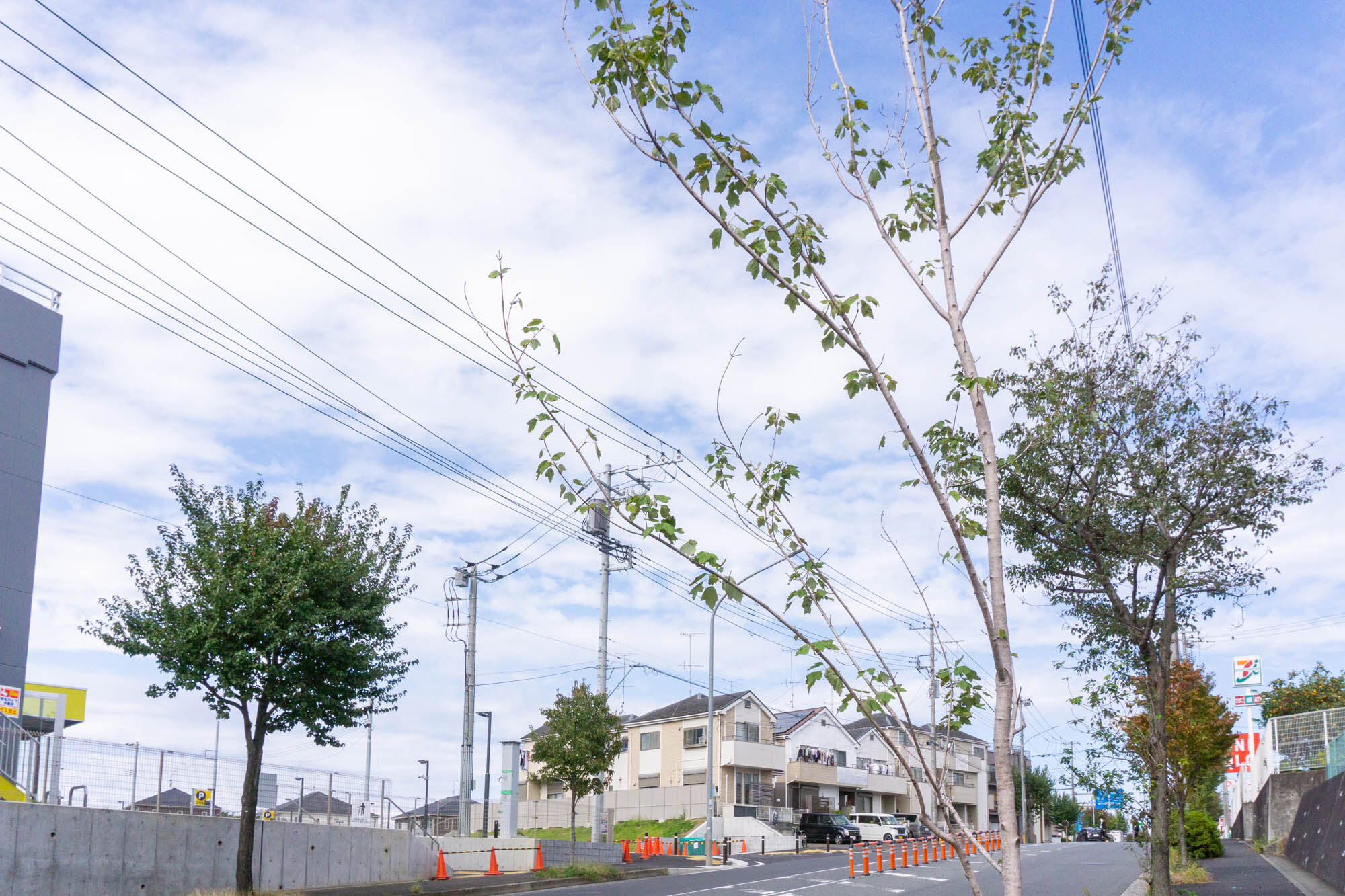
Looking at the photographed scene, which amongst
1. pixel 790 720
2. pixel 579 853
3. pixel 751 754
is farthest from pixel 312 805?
pixel 790 720

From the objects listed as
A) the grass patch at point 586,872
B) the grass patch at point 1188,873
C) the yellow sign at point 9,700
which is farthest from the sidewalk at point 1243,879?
the yellow sign at point 9,700

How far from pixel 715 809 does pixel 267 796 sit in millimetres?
39812

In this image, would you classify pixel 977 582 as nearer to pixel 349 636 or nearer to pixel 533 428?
pixel 533 428

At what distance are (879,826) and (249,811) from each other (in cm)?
4797

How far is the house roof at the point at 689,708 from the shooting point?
65.6m

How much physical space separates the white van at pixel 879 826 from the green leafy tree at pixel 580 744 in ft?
95.1

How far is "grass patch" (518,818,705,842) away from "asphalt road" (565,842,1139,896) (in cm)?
2221

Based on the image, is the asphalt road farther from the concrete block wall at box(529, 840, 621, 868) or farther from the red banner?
the red banner

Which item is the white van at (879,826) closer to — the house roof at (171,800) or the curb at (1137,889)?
the curb at (1137,889)

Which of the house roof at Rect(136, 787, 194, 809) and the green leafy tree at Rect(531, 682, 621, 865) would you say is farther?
the green leafy tree at Rect(531, 682, 621, 865)

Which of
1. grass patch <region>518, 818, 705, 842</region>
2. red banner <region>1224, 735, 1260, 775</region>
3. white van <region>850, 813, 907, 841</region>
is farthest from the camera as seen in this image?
white van <region>850, 813, 907, 841</region>

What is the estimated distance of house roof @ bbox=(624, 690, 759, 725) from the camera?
2581 inches

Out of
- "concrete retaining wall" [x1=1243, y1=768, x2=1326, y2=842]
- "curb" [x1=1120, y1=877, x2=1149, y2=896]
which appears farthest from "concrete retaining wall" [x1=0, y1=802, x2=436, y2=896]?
"concrete retaining wall" [x1=1243, y1=768, x2=1326, y2=842]

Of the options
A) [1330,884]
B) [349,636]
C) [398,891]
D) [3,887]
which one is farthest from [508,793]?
[1330,884]
